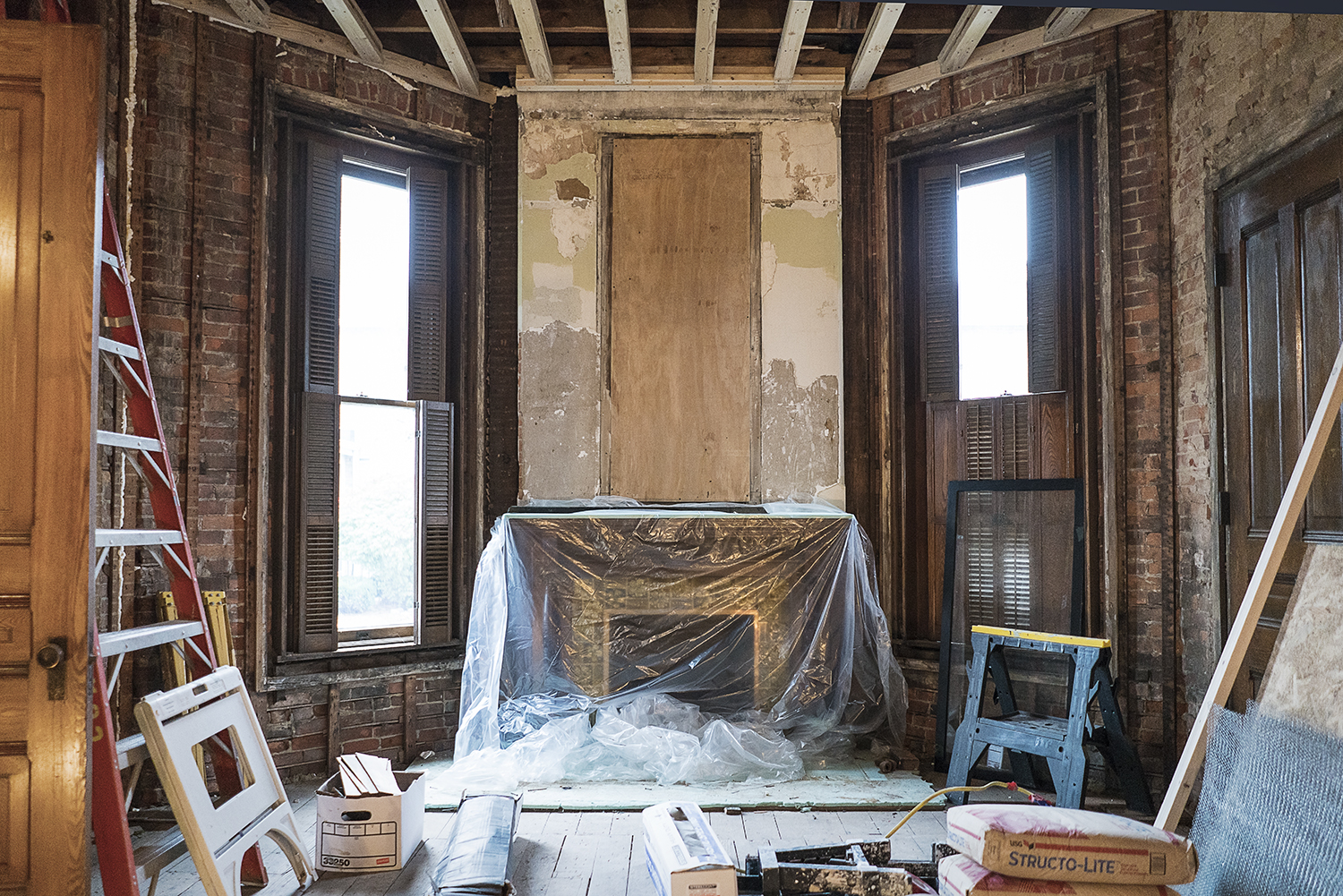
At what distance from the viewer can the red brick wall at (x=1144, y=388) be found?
404 centimetres

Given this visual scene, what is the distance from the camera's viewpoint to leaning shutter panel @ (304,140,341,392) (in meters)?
4.40

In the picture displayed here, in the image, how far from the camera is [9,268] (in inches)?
89.6

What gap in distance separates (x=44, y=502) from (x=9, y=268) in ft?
1.84

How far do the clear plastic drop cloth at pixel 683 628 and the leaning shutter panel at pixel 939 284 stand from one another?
884mm

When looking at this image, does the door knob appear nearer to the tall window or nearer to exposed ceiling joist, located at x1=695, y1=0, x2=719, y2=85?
the tall window

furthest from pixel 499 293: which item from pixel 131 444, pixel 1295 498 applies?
pixel 1295 498

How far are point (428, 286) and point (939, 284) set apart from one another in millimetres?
2527

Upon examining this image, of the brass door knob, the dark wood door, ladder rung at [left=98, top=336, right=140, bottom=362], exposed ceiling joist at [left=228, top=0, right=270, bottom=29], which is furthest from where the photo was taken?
exposed ceiling joist at [left=228, top=0, right=270, bottom=29]

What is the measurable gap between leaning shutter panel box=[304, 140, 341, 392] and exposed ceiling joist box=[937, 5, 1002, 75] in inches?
114

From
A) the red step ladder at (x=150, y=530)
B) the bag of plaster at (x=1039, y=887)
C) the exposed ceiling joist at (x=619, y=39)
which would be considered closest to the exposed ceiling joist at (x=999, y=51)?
the exposed ceiling joist at (x=619, y=39)

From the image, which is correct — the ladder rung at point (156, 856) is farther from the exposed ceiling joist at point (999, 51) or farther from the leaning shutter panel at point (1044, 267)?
the exposed ceiling joist at point (999, 51)

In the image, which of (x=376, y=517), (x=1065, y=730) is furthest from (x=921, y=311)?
(x=376, y=517)

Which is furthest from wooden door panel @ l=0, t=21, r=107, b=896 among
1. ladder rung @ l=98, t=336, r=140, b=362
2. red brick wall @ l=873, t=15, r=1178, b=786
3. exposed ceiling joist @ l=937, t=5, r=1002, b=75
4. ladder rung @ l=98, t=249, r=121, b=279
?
red brick wall @ l=873, t=15, r=1178, b=786

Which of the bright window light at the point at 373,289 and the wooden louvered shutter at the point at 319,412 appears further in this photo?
the bright window light at the point at 373,289
